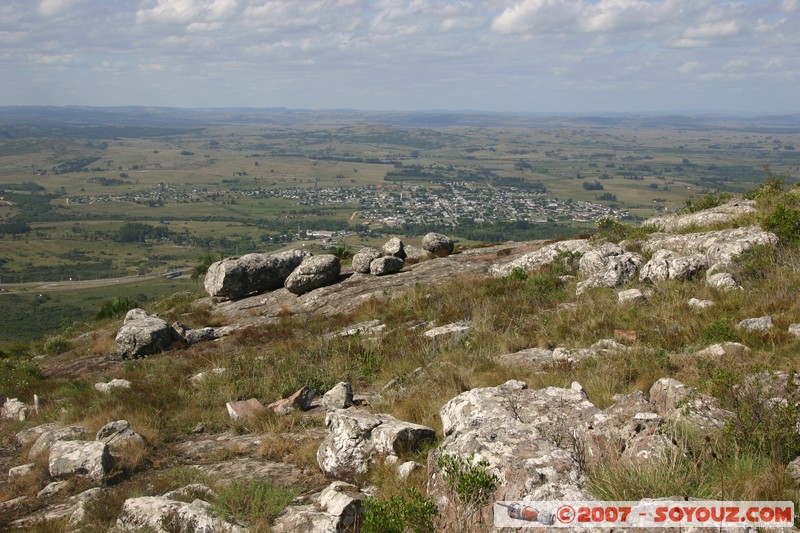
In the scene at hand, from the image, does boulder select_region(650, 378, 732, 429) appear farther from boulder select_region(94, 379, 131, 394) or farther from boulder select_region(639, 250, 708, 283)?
boulder select_region(94, 379, 131, 394)

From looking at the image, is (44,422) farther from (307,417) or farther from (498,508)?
(498,508)

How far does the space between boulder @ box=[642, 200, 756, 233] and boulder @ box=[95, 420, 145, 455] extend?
17461 mm

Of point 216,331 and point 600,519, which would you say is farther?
point 216,331

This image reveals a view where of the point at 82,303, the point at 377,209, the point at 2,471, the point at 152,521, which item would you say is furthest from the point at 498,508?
the point at 377,209

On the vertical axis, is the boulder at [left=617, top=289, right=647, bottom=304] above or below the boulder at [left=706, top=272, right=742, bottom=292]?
below

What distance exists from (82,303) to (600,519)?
103 m

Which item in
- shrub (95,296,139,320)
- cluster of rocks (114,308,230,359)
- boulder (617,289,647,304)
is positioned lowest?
shrub (95,296,139,320)

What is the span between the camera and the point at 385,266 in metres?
22.8

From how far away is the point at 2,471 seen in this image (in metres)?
8.78

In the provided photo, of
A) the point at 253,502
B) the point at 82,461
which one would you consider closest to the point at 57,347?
the point at 82,461

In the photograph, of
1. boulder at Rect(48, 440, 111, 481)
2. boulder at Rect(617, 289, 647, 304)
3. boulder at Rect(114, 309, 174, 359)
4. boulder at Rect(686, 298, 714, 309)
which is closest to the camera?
boulder at Rect(48, 440, 111, 481)

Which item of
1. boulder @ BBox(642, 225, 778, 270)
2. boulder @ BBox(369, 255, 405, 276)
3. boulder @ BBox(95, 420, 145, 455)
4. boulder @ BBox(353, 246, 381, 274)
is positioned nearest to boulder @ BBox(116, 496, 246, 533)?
boulder @ BBox(95, 420, 145, 455)

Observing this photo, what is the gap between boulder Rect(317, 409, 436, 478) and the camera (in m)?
6.64

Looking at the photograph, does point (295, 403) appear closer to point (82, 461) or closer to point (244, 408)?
point (244, 408)
